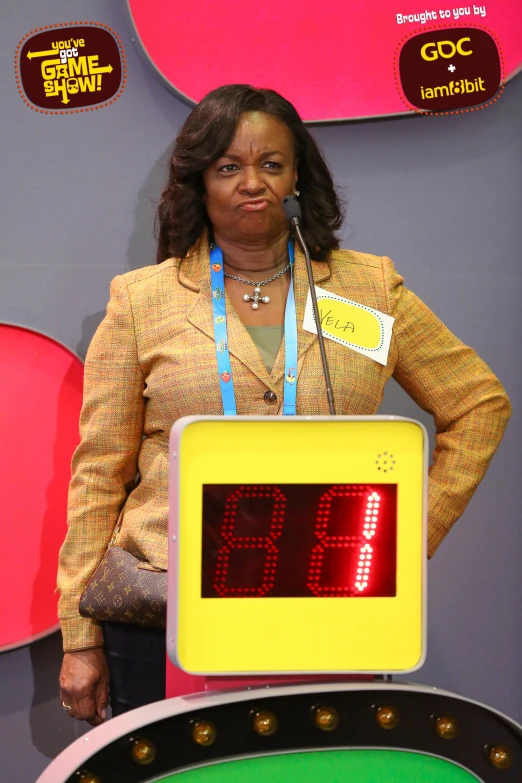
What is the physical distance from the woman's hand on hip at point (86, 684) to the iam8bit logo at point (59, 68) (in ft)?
3.86

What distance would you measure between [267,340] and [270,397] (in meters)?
0.12

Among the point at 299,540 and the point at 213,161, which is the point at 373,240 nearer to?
the point at 213,161

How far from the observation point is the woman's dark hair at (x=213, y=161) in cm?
167

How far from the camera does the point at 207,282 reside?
169 centimetres

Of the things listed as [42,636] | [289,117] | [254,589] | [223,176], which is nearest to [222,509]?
[254,589]

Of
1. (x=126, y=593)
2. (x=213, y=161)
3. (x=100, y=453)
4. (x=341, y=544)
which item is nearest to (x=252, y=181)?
(x=213, y=161)

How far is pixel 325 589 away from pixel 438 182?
53.8 inches

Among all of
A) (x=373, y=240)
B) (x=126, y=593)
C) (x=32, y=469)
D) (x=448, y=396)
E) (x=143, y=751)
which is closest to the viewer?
(x=143, y=751)

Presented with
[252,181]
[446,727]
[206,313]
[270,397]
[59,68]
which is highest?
[59,68]

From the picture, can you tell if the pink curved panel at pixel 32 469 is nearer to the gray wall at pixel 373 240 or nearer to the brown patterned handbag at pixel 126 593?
the gray wall at pixel 373 240

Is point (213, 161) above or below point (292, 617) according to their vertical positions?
above

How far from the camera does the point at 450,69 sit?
211 centimetres

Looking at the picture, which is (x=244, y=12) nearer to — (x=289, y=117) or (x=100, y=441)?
(x=289, y=117)

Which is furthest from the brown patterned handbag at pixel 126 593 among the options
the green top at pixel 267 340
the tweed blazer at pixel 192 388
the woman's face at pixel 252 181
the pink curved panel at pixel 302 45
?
the pink curved panel at pixel 302 45
